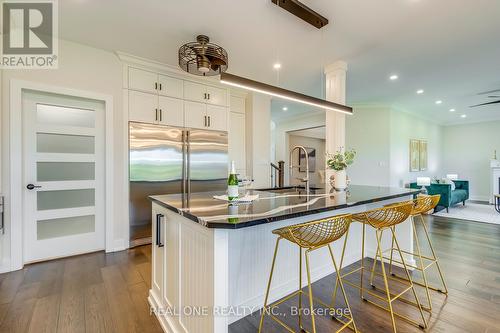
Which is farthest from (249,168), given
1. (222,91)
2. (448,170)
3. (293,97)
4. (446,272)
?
(448,170)

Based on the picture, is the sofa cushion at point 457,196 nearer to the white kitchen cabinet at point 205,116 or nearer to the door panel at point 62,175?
the white kitchen cabinet at point 205,116

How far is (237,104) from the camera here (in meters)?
4.66

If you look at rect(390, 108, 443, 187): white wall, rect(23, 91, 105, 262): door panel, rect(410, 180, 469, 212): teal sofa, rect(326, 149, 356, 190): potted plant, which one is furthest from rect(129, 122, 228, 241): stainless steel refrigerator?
rect(410, 180, 469, 212): teal sofa

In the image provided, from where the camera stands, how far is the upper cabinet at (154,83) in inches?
131

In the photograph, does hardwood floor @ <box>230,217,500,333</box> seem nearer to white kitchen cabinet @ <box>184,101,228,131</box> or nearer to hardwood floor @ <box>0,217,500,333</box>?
hardwood floor @ <box>0,217,500,333</box>

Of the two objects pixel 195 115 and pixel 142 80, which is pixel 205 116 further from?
pixel 142 80

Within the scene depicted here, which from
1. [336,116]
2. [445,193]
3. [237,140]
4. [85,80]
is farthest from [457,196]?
[85,80]

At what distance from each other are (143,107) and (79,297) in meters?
2.40

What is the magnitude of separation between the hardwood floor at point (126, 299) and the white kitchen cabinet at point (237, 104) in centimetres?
298

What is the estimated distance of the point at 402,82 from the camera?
4398mm

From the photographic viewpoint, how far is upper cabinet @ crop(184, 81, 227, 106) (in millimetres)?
3814

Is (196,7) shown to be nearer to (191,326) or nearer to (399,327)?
(191,326)

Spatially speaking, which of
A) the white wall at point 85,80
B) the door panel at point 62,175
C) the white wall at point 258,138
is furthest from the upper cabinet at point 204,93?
the door panel at point 62,175

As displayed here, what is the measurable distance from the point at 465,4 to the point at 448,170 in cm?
820
